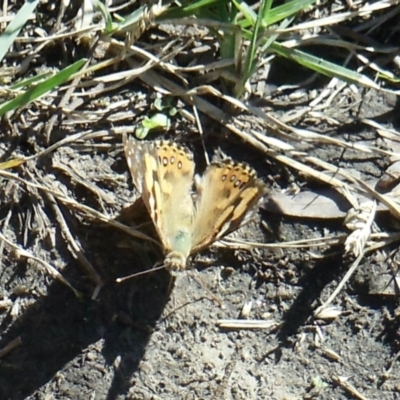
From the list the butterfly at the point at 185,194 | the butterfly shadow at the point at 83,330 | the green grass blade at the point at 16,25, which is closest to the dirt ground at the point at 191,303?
the butterfly shadow at the point at 83,330

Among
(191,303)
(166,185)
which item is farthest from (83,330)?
(166,185)

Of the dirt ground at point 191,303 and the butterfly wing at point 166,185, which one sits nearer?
the butterfly wing at point 166,185

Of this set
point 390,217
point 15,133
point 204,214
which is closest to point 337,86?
point 390,217

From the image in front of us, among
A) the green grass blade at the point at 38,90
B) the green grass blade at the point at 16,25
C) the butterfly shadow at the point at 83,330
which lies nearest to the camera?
the green grass blade at the point at 38,90

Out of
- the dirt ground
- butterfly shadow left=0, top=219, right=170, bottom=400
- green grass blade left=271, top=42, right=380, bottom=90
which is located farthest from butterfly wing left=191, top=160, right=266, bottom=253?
green grass blade left=271, top=42, right=380, bottom=90

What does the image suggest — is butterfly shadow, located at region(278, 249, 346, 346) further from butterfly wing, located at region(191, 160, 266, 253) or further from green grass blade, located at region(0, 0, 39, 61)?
green grass blade, located at region(0, 0, 39, 61)

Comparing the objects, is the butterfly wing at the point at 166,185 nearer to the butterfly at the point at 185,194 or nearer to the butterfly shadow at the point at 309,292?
the butterfly at the point at 185,194

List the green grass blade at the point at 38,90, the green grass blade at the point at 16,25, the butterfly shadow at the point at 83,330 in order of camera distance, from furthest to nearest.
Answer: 1. the butterfly shadow at the point at 83,330
2. the green grass blade at the point at 16,25
3. the green grass blade at the point at 38,90

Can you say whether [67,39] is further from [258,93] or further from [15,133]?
[258,93]
